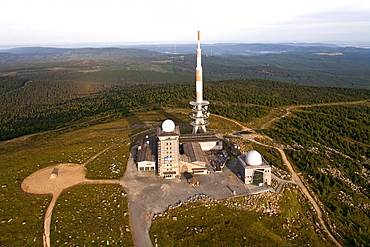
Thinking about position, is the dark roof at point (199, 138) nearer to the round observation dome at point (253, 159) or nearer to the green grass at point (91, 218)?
the round observation dome at point (253, 159)

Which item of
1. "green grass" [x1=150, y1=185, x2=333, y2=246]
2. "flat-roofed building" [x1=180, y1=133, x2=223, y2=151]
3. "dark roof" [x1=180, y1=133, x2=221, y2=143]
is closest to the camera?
"green grass" [x1=150, y1=185, x2=333, y2=246]

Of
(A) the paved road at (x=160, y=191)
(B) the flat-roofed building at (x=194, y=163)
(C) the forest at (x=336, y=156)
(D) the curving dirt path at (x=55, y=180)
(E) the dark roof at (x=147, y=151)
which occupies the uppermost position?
(E) the dark roof at (x=147, y=151)

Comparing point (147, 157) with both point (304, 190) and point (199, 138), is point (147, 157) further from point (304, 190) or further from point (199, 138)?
point (304, 190)

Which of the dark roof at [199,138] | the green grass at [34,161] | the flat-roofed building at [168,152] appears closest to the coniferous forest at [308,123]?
the green grass at [34,161]

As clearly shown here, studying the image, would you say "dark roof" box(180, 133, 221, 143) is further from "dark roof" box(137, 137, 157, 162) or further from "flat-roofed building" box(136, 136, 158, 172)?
"flat-roofed building" box(136, 136, 158, 172)

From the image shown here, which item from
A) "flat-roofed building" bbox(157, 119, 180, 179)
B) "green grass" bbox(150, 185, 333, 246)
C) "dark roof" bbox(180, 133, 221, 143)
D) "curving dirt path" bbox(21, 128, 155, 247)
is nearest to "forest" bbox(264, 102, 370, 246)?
"green grass" bbox(150, 185, 333, 246)

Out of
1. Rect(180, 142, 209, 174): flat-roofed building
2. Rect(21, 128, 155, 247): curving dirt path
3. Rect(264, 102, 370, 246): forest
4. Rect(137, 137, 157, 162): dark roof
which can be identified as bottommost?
Rect(264, 102, 370, 246): forest

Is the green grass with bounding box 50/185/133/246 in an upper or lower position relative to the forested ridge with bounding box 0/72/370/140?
lower

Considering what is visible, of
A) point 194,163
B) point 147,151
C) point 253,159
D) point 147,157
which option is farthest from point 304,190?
point 147,151
